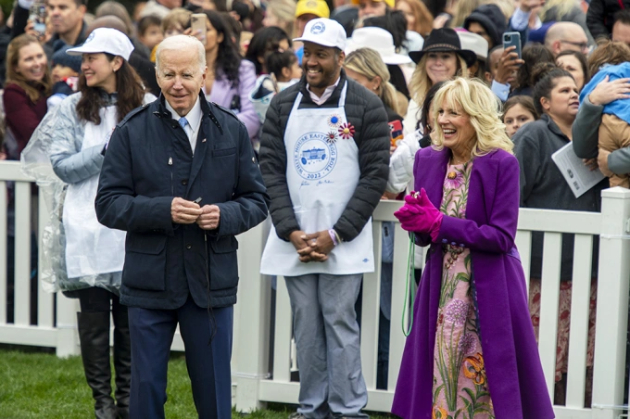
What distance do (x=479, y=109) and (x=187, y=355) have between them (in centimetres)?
186

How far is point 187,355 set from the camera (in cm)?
484

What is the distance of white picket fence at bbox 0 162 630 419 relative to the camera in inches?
216

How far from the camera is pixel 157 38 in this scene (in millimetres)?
10430

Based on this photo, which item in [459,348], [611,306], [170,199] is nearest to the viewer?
[170,199]

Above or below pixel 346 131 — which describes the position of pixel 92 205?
below

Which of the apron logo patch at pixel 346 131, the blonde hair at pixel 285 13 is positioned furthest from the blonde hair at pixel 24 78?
the apron logo patch at pixel 346 131

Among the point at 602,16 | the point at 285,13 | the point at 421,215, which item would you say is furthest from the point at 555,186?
the point at 285,13

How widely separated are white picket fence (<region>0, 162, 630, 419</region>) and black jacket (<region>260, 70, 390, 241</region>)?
0.30 metres

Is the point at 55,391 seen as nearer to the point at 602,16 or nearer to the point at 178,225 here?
the point at 178,225

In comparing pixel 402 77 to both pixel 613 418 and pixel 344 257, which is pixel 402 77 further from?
pixel 613 418

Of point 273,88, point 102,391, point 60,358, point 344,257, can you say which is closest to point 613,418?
point 344,257

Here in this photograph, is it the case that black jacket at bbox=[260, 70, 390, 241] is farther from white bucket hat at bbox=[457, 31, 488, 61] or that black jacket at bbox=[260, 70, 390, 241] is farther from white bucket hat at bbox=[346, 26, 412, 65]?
white bucket hat at bbox=[346, 26, 412, 65]

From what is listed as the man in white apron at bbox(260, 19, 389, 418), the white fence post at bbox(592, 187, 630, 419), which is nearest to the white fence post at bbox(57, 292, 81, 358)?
the man in white apron at bbox(260, 19, 389, 418)

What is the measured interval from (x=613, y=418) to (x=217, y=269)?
2.44 meters
